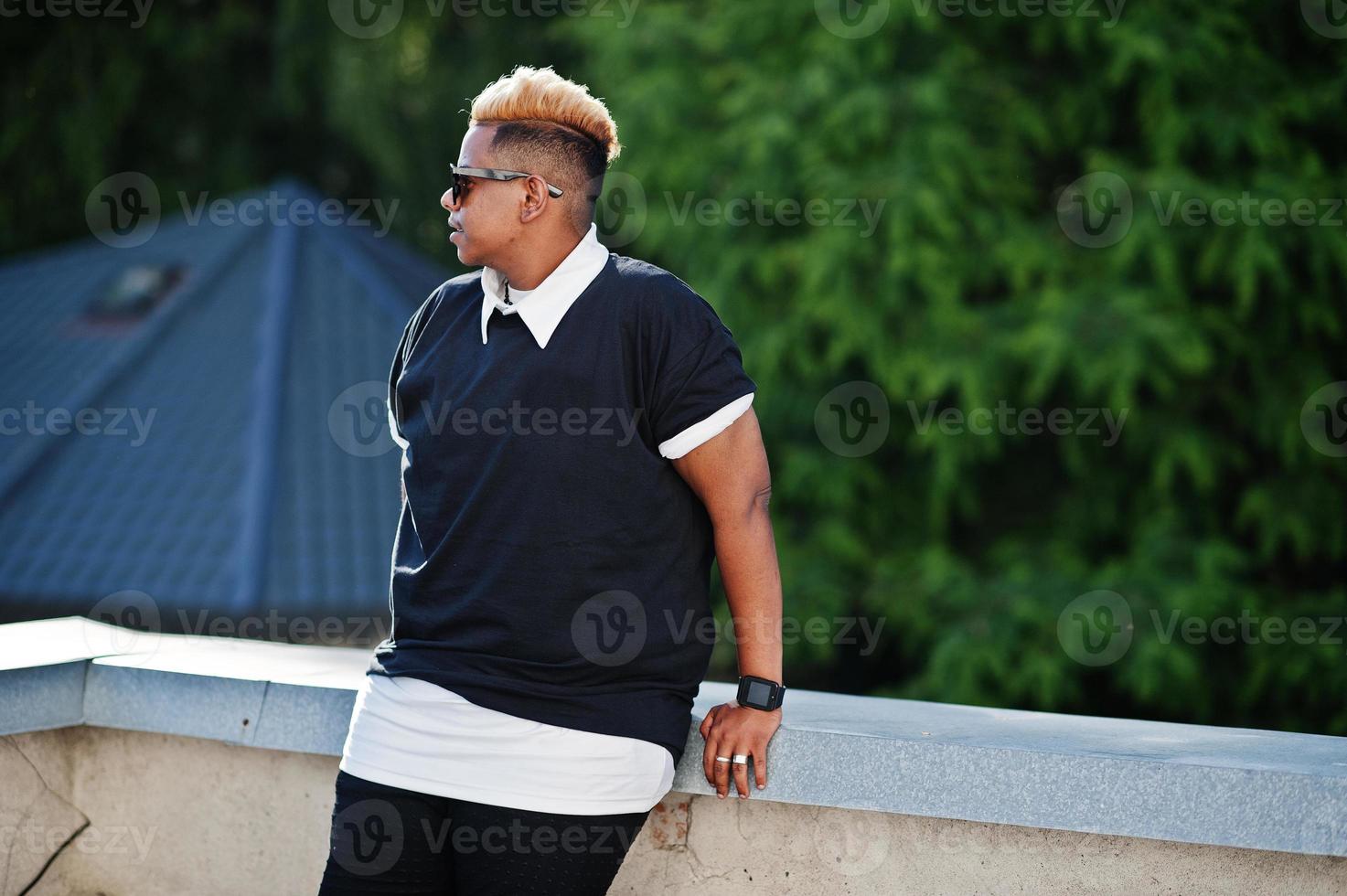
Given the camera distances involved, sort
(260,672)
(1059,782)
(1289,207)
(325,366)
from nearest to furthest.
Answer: (1059,782) < (260,672) < (1289,207) < (325,366)

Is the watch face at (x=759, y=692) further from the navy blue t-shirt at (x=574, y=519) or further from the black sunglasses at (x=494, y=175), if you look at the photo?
the black sunglasses at (x=494, y=175)

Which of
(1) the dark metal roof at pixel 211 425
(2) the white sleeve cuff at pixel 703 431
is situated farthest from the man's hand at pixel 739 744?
(1) the dark metal roof at pixel 211 425

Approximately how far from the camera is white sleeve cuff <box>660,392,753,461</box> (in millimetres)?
1853

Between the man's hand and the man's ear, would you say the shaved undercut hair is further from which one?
the man's hand

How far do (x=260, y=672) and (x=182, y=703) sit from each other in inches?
6.0

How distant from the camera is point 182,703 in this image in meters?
2.37

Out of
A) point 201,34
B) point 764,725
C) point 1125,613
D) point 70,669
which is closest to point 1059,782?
point 764,725

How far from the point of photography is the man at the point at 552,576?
5.94ft

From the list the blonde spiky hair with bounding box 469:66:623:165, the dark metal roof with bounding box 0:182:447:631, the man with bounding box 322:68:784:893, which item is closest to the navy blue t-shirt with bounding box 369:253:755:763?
the man with bounding box 322:68:784:893

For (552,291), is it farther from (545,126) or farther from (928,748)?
(928,748)

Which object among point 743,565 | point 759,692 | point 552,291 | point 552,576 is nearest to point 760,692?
point 759,692

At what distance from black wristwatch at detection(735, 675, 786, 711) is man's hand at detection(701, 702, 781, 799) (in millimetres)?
13

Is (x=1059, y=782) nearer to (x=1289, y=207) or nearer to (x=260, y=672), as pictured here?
(x=260, y=672)

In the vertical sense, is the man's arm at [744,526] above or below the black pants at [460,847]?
above
